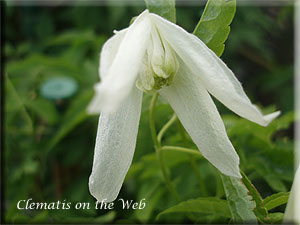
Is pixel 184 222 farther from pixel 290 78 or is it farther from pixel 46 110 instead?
pixel 290 78

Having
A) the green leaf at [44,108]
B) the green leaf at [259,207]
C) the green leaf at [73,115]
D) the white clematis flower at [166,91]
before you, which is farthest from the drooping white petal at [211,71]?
the green leaf at [44,108]

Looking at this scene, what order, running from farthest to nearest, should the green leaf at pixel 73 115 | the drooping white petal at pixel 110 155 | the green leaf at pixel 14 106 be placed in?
the green leaf at pixel 14 106 < the green leaf at pixel 73 115 < the drooping white petal at pixel 110 155

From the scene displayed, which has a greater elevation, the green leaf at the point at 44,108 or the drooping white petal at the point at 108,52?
the drooping white petal at the point at 108,52

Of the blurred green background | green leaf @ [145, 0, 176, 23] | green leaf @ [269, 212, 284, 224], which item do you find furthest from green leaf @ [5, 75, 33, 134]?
green leaf @ [269, 212, 284, 224]

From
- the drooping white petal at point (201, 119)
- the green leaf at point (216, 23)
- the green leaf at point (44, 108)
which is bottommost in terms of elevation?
the green leaf at point (44, 108)

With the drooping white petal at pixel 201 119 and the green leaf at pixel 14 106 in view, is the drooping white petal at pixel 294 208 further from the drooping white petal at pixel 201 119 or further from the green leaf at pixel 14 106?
the green leaf at pixel 14 106

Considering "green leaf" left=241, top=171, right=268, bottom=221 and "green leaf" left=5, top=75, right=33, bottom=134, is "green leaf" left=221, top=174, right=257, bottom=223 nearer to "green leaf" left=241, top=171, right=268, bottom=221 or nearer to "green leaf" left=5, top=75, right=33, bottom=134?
"green leaf" left=241, top=171, right=268, bottom=221

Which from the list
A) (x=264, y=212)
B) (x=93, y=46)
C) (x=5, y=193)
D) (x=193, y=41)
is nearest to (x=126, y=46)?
(x=193, y=41)

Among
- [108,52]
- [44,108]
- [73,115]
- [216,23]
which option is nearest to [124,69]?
[108,52]
